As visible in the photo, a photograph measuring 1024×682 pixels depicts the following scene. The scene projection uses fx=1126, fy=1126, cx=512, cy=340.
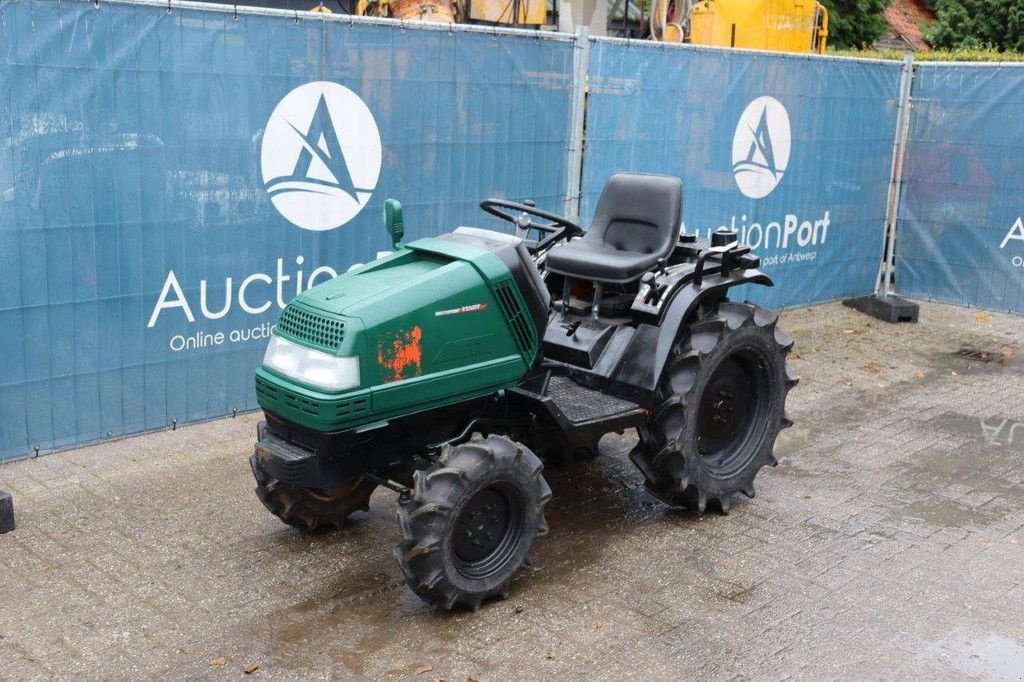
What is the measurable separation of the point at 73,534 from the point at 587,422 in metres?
2.66

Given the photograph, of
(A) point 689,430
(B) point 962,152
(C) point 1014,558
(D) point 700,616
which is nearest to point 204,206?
(A) point 689,430

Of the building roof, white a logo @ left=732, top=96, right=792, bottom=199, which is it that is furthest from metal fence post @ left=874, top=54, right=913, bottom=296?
the building roof

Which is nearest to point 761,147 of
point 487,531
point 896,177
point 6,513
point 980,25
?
point 896,177

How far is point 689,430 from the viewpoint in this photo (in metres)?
5.93

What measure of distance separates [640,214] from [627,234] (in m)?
0.14

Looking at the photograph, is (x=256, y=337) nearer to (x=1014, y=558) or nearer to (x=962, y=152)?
(x=1014, y=558)

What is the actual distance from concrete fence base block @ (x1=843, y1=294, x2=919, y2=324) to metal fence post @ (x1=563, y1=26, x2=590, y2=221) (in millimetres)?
3901

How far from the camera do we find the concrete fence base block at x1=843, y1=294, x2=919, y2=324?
36.8 ft

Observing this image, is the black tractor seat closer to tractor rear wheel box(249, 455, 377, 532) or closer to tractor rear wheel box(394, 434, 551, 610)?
tractor rear wheel box(394, 434, 551, 610)

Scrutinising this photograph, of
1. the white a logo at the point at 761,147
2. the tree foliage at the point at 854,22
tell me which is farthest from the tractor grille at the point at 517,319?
the tree foliage at the point at 854,22

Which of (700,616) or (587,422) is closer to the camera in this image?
(700,616)

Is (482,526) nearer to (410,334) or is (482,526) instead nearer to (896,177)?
(410,334)

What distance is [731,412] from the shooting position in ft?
21.2

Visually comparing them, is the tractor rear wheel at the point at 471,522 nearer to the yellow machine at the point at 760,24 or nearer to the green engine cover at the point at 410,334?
the green engine cover at the point at 410,334
